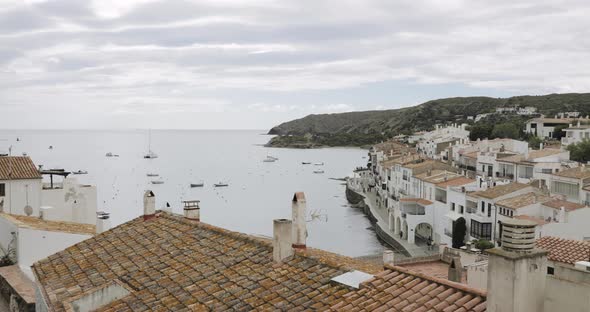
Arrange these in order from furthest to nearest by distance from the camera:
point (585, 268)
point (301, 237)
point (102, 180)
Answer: point (102, 180)
point (301, 237)
point (585, 268)

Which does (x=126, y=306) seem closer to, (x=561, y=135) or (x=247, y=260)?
(x=247, y=260)

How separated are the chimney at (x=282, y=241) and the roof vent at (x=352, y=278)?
4.42 ft

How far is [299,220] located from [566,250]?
10280 millimetres

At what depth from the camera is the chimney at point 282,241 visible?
852 centimetres

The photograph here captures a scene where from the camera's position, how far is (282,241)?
28.1 feet

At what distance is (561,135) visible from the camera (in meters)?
82.2

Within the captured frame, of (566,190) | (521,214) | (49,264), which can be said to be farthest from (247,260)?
(566,190)

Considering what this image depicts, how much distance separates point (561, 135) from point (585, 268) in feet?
276

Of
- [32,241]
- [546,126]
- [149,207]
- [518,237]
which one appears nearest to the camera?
[518,237]

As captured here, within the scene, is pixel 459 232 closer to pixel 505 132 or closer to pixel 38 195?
pixel 38 195

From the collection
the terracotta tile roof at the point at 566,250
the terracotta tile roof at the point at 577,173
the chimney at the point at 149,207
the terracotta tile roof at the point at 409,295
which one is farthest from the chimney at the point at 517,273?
the terracotta tile roof at the point at 577,173

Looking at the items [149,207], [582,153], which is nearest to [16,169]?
[149,207]

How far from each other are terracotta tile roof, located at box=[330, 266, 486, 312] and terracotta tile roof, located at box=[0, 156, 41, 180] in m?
18.0

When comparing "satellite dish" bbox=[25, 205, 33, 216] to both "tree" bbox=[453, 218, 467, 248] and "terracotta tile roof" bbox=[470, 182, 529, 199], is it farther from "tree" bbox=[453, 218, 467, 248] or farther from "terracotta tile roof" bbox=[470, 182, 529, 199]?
"tree" bbox=[453, 218, 467, 248]
